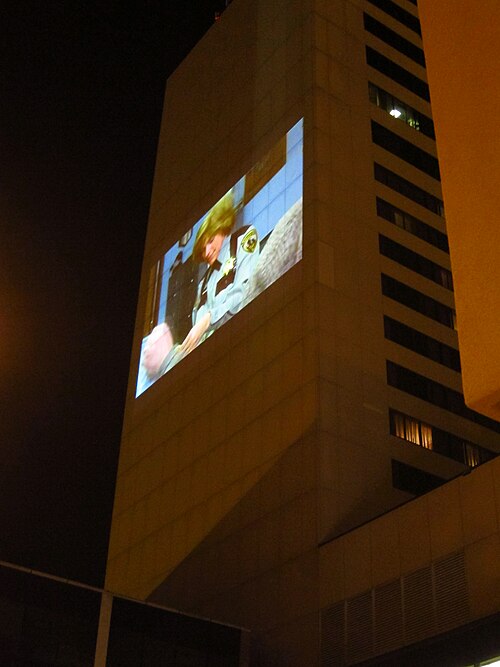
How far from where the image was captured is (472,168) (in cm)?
528

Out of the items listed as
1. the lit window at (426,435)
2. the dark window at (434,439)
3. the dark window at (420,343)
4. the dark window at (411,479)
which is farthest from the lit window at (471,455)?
the dark window at (420,343)

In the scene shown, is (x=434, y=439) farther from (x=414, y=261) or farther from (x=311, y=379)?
(x=414, y=261)

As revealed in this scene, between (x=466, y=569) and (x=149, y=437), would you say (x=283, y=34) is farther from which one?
(x=466, y=569)

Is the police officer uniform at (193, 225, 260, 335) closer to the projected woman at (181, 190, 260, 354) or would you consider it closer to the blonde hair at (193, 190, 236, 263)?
the projected woman at (181, 190, 260, 354)

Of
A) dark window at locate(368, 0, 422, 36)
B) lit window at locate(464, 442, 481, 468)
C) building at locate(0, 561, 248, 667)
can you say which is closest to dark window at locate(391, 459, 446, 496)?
lit window at locate(464, 442, 481, 468)

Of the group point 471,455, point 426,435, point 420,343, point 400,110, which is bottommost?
point 471,455

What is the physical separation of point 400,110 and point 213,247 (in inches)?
539

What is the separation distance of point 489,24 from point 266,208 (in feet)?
130

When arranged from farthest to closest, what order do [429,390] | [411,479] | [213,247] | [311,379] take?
[213,247] < [429,390] < [411,479] < [311,379]

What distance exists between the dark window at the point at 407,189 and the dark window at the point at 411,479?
15668mm

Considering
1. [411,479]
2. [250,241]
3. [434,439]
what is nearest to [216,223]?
[250,241]

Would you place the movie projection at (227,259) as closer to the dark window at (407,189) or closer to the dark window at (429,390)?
the dark window at (407,189)

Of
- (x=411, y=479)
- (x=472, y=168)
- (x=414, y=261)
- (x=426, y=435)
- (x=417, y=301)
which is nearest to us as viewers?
(x=472, y=168)

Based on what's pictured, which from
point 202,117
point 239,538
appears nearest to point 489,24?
point 239,538
